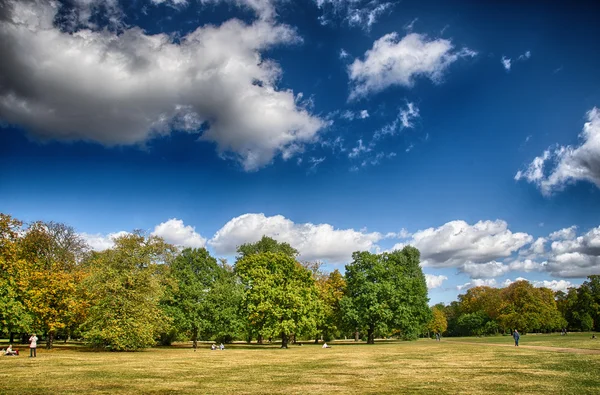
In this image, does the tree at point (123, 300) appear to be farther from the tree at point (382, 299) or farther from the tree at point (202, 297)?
the tree at point (382, 299)

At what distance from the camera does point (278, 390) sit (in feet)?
57.1

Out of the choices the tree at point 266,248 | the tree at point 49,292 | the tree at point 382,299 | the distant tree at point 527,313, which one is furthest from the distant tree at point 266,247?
the distant tree at point 527,313

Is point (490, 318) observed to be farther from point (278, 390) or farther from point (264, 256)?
point (278, 390)

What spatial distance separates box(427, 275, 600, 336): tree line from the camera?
113m

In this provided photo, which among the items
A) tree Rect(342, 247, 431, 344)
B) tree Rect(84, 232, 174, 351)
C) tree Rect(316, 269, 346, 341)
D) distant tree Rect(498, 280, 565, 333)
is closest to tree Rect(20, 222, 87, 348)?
tree Rect(84, 232, 174, 351)

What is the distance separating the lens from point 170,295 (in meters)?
60.8

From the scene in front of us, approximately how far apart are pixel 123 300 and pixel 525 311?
110 meters

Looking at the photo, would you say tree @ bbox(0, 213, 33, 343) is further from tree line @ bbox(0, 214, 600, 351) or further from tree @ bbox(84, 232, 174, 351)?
tree @ bbox(84, 232, 174, 351)

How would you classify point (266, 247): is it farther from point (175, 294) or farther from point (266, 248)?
point (175, 294)

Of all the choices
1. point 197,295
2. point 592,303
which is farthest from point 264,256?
point 592,303

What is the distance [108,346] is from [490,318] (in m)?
120

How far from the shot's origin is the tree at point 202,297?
2395 inches

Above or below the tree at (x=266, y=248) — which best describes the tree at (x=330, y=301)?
below

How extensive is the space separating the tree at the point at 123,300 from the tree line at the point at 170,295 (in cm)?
12
